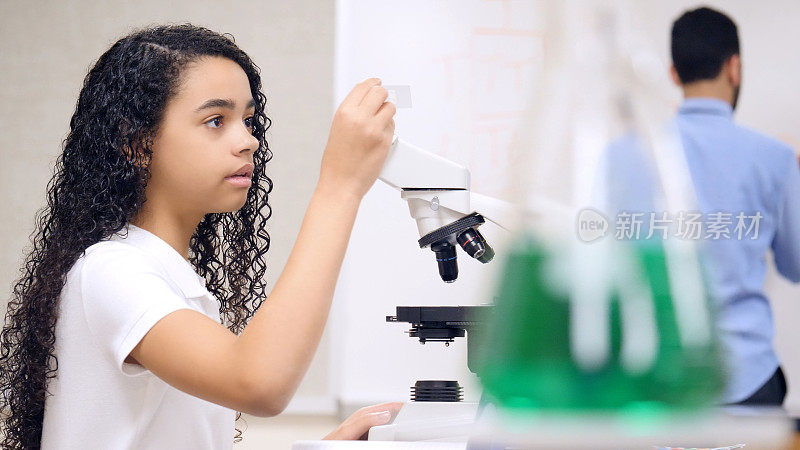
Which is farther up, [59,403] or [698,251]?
[698,251]

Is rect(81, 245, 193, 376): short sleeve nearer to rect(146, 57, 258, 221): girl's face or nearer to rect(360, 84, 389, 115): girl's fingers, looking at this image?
rect(146, 57, 258, 221): girl's face

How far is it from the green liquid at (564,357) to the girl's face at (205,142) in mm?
505

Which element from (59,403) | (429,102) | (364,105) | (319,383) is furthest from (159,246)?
(319,383)

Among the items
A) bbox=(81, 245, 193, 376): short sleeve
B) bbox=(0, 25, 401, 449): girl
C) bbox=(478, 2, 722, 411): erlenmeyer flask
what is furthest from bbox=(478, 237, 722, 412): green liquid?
bbox=(81, 245, 193, 376): short sleeve

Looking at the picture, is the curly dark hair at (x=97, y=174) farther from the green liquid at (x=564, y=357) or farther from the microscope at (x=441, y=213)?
the green liquid at (x=564, y=357)

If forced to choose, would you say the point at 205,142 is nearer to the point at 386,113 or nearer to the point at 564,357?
the point at 386,113

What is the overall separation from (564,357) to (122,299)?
49 cm

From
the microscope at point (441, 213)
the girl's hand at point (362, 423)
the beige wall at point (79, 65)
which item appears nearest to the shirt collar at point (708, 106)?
the microscope at point (441, 213)

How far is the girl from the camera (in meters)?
0.61

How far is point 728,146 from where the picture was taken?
427 millimetres

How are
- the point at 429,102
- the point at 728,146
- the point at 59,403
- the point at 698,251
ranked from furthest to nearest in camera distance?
the point at 429,102
the point at 59,403
the point at 728,146
the point at 698,251

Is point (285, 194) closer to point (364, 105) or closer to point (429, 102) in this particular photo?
point (429, 102)

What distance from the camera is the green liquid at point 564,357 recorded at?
29cm

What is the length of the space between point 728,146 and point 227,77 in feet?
1.76
